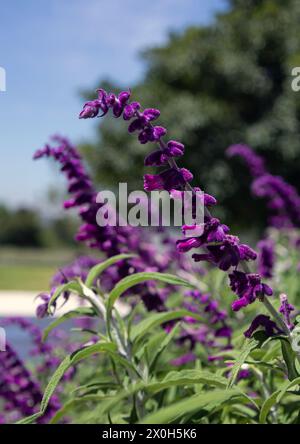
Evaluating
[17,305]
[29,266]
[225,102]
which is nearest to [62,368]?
[17,305]

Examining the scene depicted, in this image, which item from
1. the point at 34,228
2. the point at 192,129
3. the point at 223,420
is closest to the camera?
the point at 223,420

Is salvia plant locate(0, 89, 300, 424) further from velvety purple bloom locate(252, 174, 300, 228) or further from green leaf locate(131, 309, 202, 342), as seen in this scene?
velvety purple bloom locate(252, 174, 300, 228)

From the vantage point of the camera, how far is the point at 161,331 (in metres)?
1.86

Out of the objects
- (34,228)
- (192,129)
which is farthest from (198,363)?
(34,228)

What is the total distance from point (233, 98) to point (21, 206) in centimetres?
3249

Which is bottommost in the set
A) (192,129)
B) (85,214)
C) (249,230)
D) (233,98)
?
(85,214)

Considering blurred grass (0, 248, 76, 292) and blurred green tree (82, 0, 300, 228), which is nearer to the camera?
blurred green tree (82, 0, 300, 228)

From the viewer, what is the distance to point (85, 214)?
1752 mm

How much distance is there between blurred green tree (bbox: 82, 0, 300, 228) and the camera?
64.3ft

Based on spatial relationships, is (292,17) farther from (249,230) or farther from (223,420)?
(223,420)

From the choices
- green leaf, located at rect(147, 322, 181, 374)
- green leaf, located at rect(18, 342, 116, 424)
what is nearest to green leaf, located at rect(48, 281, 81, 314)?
green leaf, located at rect(18, 342, 116, 424)

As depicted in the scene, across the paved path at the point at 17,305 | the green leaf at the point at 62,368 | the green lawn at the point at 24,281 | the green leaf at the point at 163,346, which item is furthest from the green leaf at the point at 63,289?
the green lawn at the point at 24,281

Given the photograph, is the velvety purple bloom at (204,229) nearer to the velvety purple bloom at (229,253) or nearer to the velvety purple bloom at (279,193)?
the velvety purple bloom at (229,253)

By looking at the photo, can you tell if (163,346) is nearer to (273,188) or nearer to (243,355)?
(243,355)
